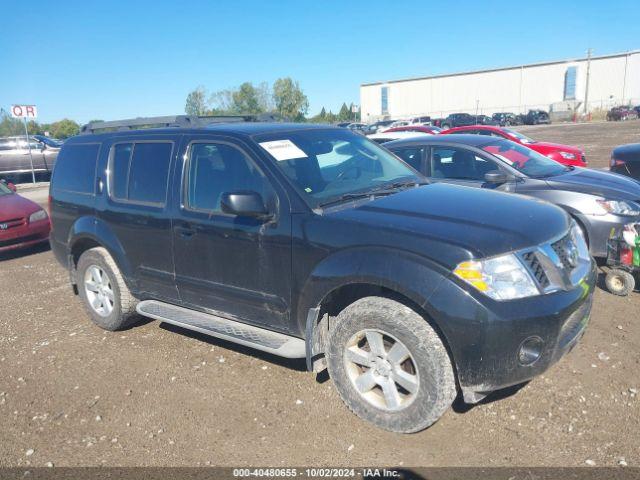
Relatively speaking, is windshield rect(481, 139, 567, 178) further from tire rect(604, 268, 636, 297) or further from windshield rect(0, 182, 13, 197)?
windshield rect(0, 182, 13, 197)

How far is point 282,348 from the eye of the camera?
3.52 m

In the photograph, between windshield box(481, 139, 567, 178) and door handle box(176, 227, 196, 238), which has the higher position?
windshield box(481, 139, 567, 178)

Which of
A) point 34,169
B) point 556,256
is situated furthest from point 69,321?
point 34,169

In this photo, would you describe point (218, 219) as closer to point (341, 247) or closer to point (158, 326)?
point (341, 247)

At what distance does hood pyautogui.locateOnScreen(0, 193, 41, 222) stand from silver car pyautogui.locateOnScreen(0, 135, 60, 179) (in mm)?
12512

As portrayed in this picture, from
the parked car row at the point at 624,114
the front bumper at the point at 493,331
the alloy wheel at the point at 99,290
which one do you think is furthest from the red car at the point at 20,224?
the parked car row at the point at 624,114

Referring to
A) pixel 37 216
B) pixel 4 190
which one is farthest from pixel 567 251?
pixel 4 190

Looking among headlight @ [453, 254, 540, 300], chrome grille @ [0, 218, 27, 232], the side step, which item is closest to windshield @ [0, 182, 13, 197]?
chrome grille @ [0, 218, 27, 232]

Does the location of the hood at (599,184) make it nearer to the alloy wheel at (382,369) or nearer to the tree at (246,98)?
the alloy wheel at (382,369)

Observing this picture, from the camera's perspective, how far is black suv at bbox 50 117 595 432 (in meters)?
2.85

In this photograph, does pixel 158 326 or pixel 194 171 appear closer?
pixel 194 171

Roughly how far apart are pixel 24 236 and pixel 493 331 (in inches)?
302

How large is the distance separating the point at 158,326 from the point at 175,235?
56.4 inches

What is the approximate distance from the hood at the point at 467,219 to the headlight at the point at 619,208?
2.58 meters
